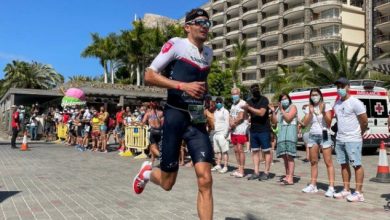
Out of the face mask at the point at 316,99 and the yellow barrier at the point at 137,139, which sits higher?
the face mask at the point at 316,99

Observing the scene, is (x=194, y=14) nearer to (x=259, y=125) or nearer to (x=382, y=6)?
(x=259, y=125)

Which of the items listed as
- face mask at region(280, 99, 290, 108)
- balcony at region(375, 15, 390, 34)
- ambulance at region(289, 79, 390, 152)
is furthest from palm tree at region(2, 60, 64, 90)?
face mask at region(280, 99, 290, 108)

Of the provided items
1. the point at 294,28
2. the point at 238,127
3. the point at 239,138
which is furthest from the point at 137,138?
the point at 294,28

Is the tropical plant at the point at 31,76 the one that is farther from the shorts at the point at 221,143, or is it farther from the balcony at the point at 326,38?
the shorts at the point at 221,143

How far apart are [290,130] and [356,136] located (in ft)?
5.64

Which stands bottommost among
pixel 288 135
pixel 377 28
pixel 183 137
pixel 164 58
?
pixel 288 135

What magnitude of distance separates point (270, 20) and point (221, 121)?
206ft

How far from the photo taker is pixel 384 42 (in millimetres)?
55312

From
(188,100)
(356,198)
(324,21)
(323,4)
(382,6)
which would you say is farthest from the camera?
(323,4)

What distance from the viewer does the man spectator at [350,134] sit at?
22.4ft

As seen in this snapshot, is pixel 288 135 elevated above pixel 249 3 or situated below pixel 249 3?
below

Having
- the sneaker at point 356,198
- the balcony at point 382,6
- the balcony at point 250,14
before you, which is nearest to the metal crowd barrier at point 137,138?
the sneaker at point 356,198

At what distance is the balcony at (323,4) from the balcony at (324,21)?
5.83 feet

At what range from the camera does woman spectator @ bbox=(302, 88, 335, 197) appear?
24.4 feet
